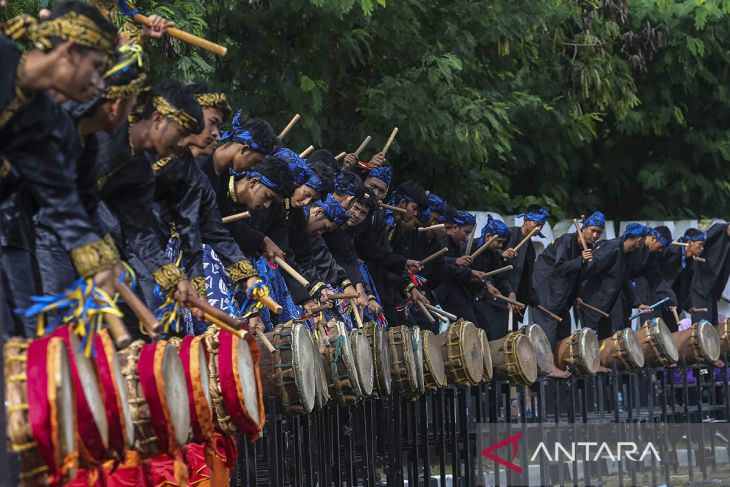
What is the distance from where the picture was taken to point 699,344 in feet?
47.1

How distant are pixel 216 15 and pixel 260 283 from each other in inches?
231

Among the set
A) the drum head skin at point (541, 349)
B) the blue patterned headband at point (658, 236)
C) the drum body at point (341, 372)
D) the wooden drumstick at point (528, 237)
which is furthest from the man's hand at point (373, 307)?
the blue patterned headband at point (658, 236)

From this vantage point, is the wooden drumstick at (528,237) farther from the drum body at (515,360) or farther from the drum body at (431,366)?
the drum body at (431,366)

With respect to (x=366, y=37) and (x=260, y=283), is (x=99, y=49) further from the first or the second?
(x=366, y=37)

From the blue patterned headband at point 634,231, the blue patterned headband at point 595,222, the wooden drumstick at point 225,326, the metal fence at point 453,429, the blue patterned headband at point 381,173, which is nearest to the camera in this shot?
the wooden drumstick at point 225,326

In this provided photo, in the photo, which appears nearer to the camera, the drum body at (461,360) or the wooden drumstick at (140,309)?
the wooden drumstick at (140,309)

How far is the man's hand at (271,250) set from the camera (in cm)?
889

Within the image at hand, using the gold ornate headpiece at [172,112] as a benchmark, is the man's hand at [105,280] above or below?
below

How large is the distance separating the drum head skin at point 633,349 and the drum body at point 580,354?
0.26m

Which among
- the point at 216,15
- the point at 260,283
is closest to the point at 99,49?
the point at 260,283

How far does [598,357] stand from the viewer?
529 inches

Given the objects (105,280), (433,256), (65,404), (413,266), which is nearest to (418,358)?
(413,266)

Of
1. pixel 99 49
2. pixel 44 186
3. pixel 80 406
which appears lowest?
pixel 80 406

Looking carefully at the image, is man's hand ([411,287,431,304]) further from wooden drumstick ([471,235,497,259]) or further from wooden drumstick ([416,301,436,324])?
wooden drumstick ([471,235,497,259])
